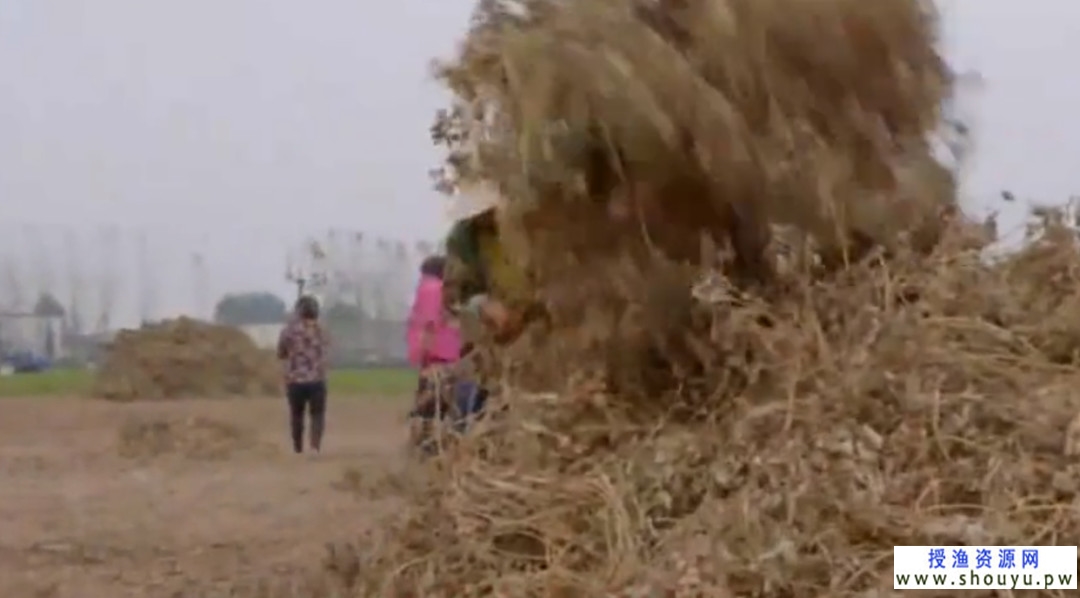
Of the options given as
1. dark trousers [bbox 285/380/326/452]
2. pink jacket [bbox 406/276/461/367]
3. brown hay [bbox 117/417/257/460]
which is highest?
pink jacket [bbox 406/276/461/367]

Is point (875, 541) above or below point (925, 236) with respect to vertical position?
Result: below

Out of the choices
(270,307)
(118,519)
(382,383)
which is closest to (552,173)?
(118,519)

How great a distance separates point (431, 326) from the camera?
8.72 m

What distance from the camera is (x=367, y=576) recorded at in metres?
5.47

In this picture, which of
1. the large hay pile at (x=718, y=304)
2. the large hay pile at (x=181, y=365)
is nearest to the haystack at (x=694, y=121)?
the large hay pile at (x=718, y=304)

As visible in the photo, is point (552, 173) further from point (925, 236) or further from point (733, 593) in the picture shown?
point (733, 593)

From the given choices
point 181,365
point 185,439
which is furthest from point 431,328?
point 181,365

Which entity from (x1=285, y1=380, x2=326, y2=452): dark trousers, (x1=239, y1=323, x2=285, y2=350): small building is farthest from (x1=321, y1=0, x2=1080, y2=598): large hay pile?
(x1=239, y1=323, x2=285, y2=350): small building

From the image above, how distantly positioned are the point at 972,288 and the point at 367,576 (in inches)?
80.8

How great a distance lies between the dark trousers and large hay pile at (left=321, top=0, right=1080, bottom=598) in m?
8.23

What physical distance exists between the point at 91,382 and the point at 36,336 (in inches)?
592

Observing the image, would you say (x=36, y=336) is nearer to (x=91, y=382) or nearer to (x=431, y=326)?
(x=91, y=382)

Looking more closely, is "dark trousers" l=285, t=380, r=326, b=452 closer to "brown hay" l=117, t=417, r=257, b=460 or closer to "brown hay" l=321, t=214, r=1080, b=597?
"brown hay" l=117, t=417, r=257, b=460

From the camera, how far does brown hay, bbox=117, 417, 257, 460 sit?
593 inches
